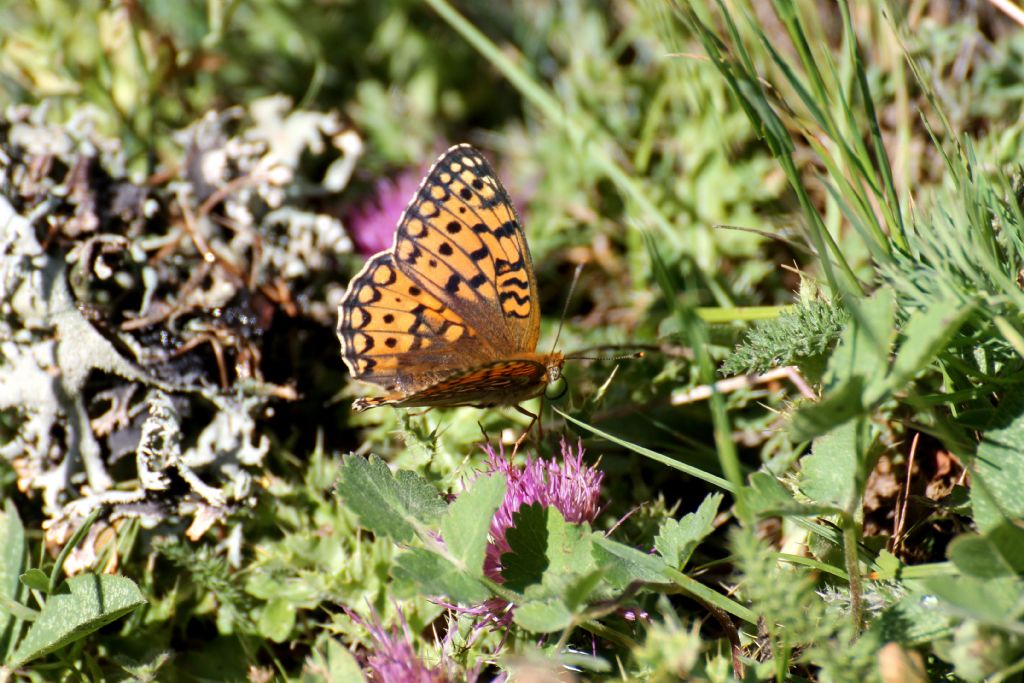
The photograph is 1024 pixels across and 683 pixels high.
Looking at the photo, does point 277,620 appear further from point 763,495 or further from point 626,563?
point 763,495

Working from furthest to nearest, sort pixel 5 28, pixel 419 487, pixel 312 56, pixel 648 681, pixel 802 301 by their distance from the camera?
pixel 312 56
pixel 5 28
pixel 802 301
pixel 419 487
pixel 648 681

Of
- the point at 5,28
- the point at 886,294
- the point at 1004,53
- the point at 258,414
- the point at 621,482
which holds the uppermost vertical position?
the point at 5,28

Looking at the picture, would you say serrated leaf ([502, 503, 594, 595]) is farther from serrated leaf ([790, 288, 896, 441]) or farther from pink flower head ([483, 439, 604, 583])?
serrated leaf ([790, 288, 896, 441])

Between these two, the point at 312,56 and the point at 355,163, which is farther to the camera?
the point at 312,56

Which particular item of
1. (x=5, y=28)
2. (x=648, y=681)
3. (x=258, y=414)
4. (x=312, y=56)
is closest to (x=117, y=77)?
(x=5, y=28)

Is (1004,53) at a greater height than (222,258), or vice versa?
(1004,53)

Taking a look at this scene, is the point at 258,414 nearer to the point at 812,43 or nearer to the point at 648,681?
the point at 648,681

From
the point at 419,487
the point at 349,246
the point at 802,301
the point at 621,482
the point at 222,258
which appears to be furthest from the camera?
the point at 349,246

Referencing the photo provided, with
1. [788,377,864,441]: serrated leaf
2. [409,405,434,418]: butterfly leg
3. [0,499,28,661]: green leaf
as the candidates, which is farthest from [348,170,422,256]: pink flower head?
[788,377,864,441]: serrated leaf
